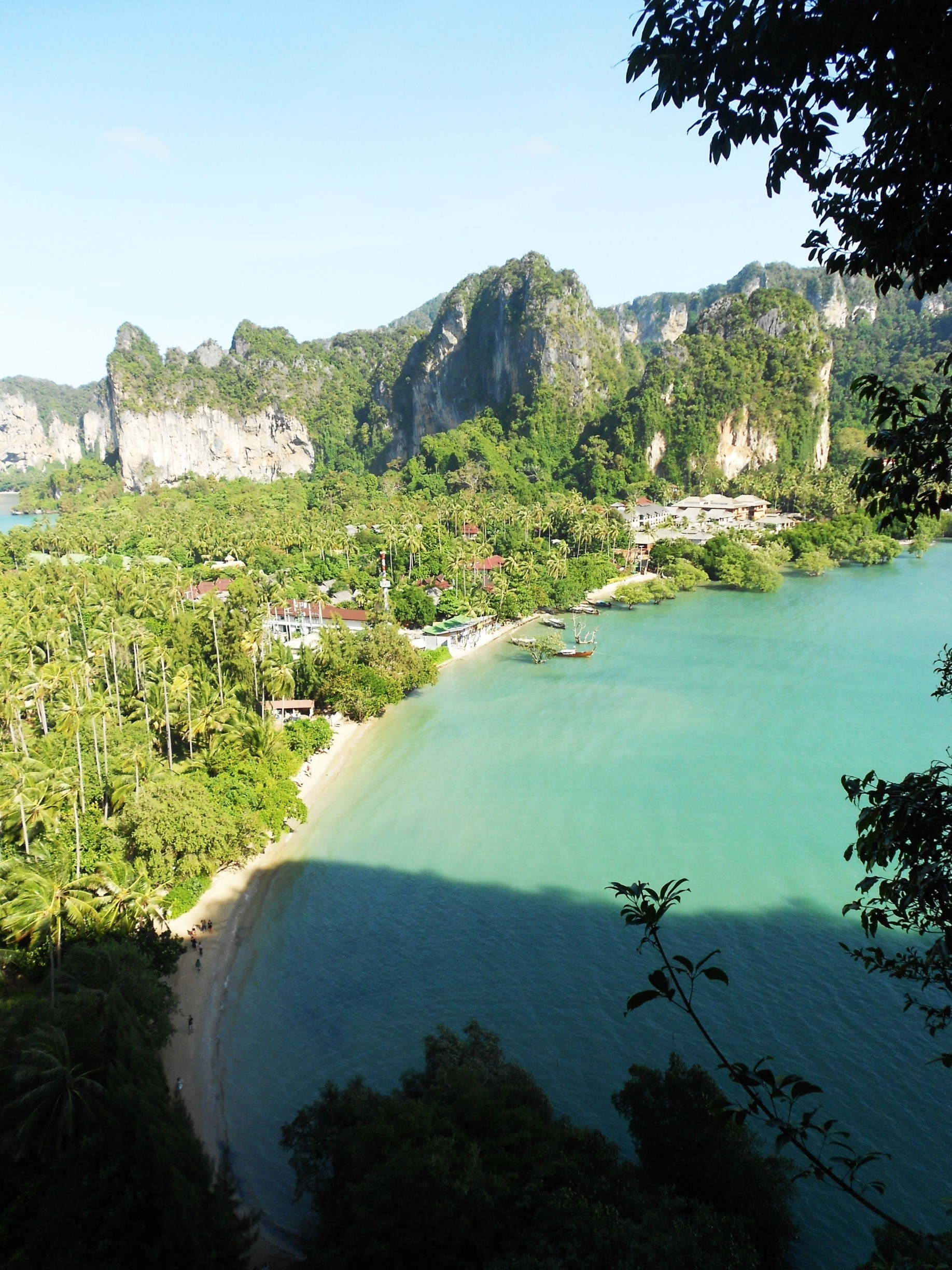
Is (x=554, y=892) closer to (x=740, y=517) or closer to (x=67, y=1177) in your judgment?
(x=67, y=1177)

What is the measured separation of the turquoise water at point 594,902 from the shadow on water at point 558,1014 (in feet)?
0.14

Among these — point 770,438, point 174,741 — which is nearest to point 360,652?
point 174,741

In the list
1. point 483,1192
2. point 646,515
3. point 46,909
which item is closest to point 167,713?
point 46,909

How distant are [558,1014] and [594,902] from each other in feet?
12.7

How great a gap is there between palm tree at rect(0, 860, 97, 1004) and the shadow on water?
3.31 meters

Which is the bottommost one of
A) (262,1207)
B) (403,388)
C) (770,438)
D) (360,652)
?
(262,1207)

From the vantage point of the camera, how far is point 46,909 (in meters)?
14.2

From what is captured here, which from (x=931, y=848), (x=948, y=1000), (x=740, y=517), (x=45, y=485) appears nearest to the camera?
(x=931, y=848)

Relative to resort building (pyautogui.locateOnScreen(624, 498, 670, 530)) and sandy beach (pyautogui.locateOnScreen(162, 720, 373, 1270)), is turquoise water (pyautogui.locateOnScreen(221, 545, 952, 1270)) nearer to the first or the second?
sandy beach (pyautogui.locateOnScreen(162, 720, 373, 1270))

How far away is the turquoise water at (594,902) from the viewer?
13.1 m

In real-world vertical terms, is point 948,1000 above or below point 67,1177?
below

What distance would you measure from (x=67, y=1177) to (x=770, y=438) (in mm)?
81982

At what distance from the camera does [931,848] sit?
4113mm

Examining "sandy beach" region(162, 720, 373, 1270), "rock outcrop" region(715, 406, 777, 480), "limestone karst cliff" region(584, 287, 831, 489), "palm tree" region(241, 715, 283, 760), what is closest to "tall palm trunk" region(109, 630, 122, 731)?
"palm tree" region(241, 715, 283, 760)
